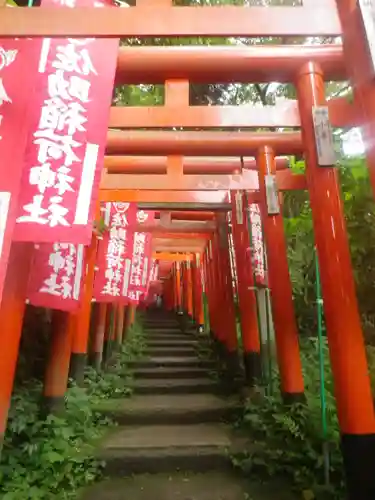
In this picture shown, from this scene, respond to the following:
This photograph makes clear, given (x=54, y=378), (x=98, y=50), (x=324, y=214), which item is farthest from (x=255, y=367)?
(x=98, y=50)

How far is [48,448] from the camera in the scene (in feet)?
15.4

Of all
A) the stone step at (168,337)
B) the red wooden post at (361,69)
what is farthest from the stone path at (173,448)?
the stone step at (168,337)

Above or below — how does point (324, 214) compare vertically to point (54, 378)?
above

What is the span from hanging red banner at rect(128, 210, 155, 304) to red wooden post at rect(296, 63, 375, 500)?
4888 millimetres

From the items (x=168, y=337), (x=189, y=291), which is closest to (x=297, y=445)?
(x=168, y=337)

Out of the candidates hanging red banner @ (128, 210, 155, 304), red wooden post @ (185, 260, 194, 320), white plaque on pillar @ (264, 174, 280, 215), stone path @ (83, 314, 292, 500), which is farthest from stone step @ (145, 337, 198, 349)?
white plaque on pillar @ (264, 174, 280, 215)

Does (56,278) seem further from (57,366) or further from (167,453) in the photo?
(167,453)

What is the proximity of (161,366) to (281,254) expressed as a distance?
570 cm

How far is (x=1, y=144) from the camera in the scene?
7.61ft

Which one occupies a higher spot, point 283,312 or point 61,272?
point 61,272

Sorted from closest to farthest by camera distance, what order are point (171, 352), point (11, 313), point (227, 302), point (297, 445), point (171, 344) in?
point (11, 313)
point (297, 445)
point (227, 302)
point (171, 352)
point (171, 344)

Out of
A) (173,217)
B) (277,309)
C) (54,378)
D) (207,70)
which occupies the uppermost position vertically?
(173,217)

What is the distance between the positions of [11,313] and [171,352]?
8673 mm

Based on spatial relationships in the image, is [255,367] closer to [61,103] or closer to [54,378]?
[54,378]
